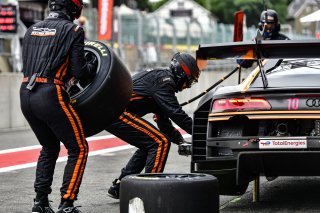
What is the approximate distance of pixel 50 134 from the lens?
7340 millimetres

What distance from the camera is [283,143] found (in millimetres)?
7371

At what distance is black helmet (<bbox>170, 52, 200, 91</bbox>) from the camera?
27.2ft

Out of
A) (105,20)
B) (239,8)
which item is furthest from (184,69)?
(239,8)

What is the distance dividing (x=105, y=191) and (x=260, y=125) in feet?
7.43

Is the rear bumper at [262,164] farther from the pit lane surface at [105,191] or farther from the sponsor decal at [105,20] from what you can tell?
the sponsor decal at [105,20]

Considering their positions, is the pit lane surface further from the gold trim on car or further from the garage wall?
the garage wall

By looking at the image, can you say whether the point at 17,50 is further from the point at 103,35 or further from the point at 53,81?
the point at 53,81

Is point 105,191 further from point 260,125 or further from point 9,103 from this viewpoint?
point 9,103

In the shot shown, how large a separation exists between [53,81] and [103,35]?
2660 cm

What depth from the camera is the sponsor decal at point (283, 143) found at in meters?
7.34

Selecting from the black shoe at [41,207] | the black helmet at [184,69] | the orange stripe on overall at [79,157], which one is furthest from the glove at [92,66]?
the black shoe at [41,207]

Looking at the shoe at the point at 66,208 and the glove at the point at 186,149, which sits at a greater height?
the glove at the point at 186,149

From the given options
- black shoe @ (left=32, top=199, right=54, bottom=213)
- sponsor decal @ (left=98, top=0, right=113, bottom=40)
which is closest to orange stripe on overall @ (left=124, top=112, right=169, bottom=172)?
black shoe @ (left=32, top=199, right=54, bottom=213)

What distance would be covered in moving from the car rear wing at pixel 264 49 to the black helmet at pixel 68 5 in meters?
1.19
